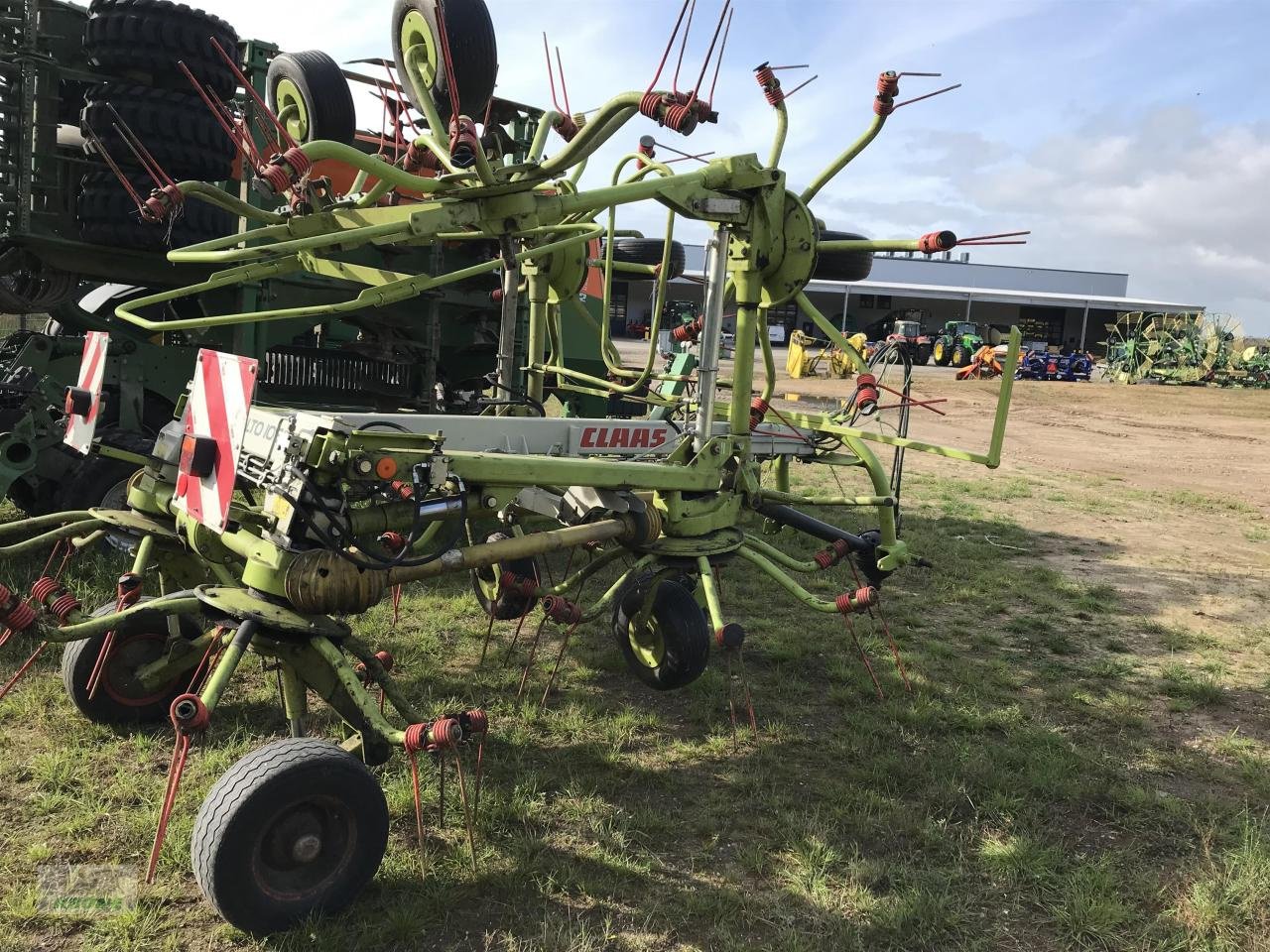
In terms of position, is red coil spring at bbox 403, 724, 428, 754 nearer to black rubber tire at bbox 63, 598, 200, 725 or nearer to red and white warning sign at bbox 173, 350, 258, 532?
red and white warning sign at bbox 173, 350, 258, 532

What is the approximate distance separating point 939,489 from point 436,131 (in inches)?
356

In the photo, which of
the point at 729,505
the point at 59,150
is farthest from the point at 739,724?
the point at 59,150

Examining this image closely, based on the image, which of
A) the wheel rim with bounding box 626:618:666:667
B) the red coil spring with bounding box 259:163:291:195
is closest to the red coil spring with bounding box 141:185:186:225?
the red coil spring with bounding box 259:163:291:195

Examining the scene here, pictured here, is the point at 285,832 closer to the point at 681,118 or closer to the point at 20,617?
the point at 20,617

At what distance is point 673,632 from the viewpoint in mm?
4168

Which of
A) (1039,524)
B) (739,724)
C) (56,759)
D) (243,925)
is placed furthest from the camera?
(1039,524)

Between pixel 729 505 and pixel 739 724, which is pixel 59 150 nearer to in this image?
pixel 729 505

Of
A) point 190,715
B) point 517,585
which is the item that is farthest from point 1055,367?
point 190,715

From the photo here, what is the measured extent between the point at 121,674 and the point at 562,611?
5.79ft

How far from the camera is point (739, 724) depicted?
4.19 m

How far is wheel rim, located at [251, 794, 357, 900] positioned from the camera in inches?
101

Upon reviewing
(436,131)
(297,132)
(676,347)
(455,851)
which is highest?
(297,132)

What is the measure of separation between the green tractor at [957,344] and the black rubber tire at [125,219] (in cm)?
3243

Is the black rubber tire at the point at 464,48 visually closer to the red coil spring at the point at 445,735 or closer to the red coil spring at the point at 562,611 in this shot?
the red coil spring at the point at 562,611
